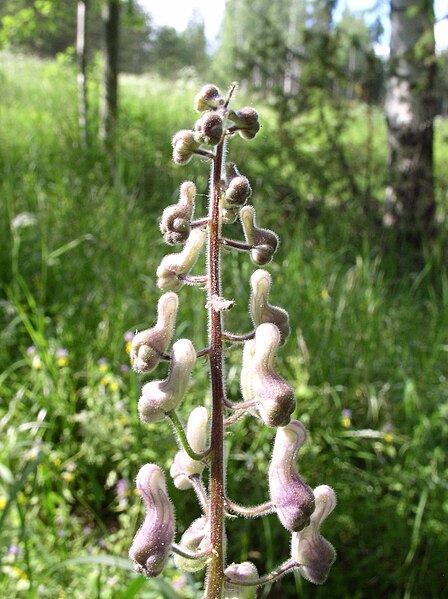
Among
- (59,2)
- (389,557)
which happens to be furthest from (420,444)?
(59,2)

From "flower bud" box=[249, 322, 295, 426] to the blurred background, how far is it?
697 millimetres

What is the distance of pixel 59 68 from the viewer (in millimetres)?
7930

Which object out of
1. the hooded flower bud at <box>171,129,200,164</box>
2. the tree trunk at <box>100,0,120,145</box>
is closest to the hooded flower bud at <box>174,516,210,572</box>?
the hooded flower bud at <box>171,129,200,164</box>

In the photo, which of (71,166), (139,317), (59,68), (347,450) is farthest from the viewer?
(59,68)

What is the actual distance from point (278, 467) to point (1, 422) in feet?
7.10

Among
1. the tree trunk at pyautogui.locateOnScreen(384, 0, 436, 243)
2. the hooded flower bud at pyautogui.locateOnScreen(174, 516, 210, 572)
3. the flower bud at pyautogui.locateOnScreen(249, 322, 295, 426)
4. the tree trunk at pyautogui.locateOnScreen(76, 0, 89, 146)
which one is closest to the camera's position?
the flower bud at pyautogui.locateOnScreen(249, 322, 295, 426)

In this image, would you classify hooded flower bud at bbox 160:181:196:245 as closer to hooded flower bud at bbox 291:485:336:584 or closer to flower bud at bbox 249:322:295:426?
flower bud at bbox 249:322:295:426

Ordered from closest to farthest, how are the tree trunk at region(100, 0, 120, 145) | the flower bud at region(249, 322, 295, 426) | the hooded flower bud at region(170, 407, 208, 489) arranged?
1. the flower bud at region(249, 322, 295, 426)
2. the hooded flower bud at region(170, 407, 208, 489)
3. the tree trunk at region(100, 0, 120, 145)

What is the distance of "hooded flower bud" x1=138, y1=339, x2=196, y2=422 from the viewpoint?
1.08 meters

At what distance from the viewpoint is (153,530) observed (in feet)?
3.66

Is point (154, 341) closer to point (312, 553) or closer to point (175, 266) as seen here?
point (175, 266)

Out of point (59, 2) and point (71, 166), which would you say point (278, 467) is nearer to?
point (71, 166)

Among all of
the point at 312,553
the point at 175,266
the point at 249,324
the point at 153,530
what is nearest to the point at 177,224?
the point at 175,266

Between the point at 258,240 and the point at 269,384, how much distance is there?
0.28 metres
